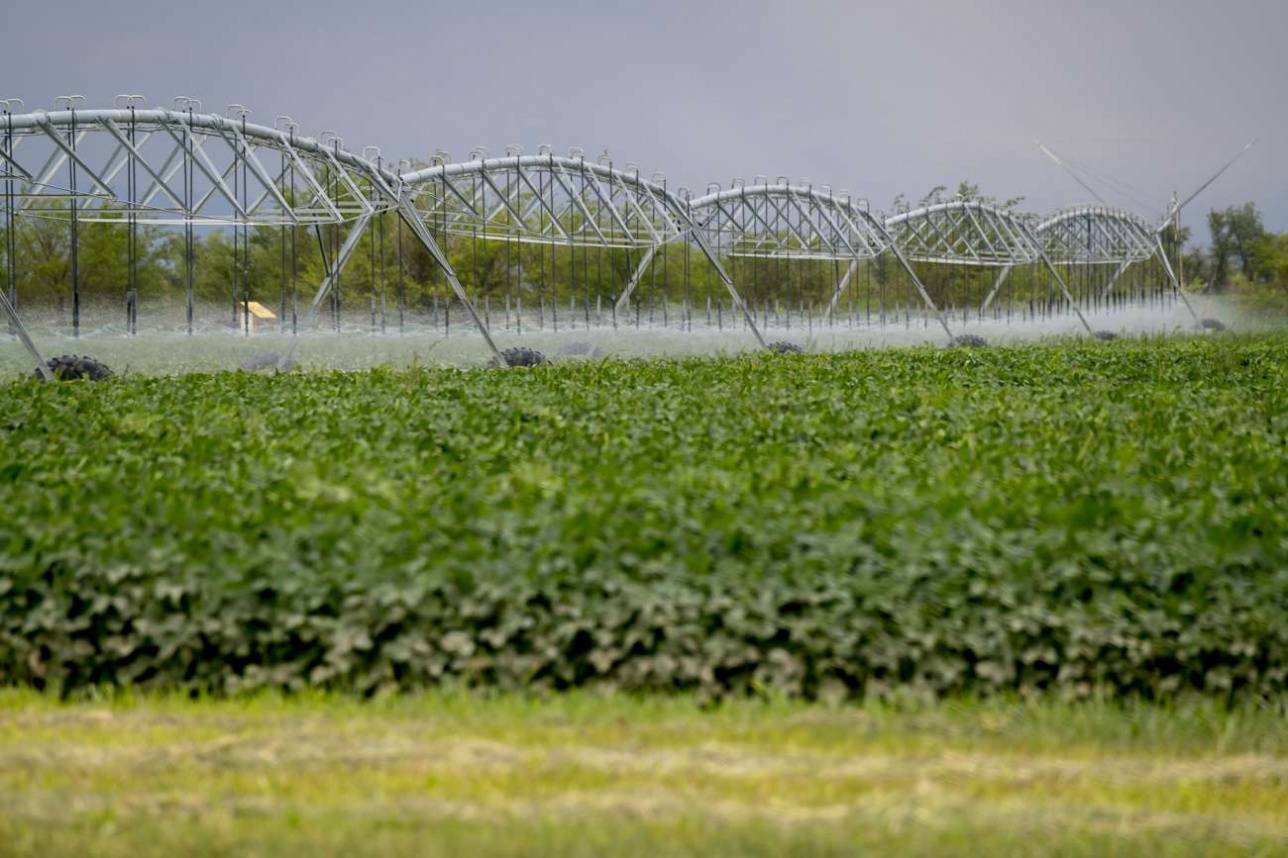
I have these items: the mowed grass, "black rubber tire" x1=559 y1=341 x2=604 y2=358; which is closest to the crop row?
the mowed grass

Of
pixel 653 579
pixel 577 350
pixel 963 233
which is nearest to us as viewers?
pixel 653 579

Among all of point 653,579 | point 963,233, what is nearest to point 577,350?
point 963,233

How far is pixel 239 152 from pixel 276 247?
19.8m

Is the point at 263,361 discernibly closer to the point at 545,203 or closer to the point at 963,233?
the point at 545,203

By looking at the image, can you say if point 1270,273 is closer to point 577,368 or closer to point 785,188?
point 785,188

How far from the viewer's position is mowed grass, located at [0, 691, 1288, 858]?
5016 mm

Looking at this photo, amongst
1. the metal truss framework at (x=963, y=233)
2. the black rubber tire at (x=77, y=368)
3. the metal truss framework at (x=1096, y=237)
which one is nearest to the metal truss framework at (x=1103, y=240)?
the metal truss framework at (x=1096, y=237)

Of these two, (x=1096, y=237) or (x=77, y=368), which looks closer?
(x=77, y=368)

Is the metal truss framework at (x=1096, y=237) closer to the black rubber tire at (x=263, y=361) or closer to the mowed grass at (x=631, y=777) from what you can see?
the black rubber tire at (x=263, y=361)

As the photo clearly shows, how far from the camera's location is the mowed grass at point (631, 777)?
16.5 ft

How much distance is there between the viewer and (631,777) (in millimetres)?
5578

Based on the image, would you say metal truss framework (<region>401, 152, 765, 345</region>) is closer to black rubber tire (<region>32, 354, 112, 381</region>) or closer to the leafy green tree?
black rubber tire (<region>32, 354, 112, 381</region>)

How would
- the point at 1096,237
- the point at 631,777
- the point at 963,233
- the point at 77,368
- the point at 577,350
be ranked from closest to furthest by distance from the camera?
the point at 631,777, the point at 77,368, the point at 577,350, the point at 963,233, the point at 1096,237

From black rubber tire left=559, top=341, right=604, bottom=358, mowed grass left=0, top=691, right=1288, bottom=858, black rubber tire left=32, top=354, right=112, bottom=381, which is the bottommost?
mowed grass left=0, top=691, right=1288, bottom=858
